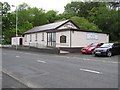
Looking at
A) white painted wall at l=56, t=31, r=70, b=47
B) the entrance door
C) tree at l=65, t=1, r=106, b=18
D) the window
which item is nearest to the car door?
white painted wall at l=56, t=31, r=70, b=47

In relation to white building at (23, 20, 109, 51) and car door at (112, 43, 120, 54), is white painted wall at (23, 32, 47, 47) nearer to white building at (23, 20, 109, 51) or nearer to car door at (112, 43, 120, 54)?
white building at (23, 20, 109, 51)

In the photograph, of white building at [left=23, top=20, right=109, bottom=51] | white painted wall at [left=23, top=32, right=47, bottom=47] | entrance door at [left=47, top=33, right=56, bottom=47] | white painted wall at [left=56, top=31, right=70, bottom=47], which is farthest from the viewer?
white painted wall at [left=23, top=32, right=47, bottom=47]

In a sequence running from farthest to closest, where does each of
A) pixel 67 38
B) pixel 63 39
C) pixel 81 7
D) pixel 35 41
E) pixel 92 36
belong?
Answer: 1. pixel 81 7
2. pixel 35 41
3. pixel 92 36
4. pixel 63 39
5. pixel 67 38

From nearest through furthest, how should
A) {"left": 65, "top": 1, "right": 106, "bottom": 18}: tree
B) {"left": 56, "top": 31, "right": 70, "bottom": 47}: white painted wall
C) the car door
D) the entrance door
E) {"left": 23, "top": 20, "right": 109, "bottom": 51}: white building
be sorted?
the car door, {"left": 23, "top": 20, "right": 109, "bottom": 51}: white building, {"left": 56, "top": 31, "right": 70, "bottom": 47}: white painted wall, the entrance door, {"left": 65, "top": 1, "right": 106, "bottom": 18}: tree

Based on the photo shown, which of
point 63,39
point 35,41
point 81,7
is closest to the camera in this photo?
point 63,39

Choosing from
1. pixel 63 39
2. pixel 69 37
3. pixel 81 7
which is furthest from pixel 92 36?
pixel 81 7

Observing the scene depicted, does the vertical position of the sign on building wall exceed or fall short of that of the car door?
it exceeds it

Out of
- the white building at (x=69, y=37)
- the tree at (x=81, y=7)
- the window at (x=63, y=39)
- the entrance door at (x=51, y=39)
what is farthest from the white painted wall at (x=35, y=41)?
the tree at (x=81, y=7)

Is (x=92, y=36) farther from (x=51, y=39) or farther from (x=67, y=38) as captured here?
(x=51, y=39)

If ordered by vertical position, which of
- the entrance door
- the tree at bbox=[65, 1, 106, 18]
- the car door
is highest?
the tree at bbox=[65, 1, 106, 18]

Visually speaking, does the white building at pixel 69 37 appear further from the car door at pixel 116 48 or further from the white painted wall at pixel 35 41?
the car door at pixel 116 48

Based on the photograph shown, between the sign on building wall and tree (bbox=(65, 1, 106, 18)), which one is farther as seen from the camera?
tree (bbox=(65, 1, 106, 18))

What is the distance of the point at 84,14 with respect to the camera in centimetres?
8125

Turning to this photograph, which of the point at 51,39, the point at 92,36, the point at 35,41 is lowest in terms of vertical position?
the point at 35,41
